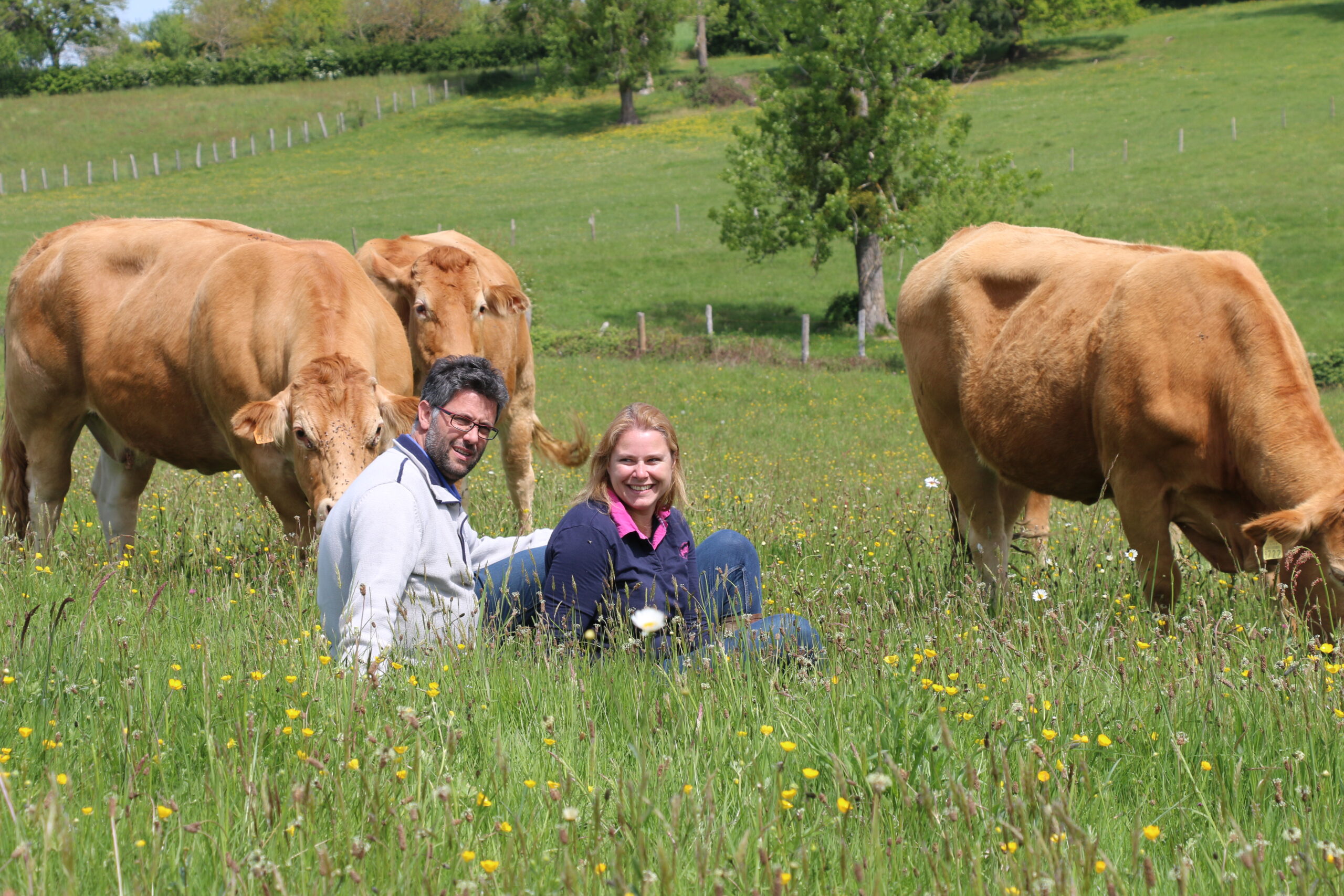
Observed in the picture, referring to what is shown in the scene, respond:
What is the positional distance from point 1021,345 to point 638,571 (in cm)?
312

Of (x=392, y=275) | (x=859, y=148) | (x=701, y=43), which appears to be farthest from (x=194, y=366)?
(x=701, y=43)

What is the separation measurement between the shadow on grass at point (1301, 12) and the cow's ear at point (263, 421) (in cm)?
7707

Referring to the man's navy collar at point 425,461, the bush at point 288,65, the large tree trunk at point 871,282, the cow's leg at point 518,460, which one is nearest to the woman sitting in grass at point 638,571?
the man's navy collar at point 425,461

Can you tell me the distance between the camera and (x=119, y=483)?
7.43 m

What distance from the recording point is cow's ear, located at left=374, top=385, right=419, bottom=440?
211 inches

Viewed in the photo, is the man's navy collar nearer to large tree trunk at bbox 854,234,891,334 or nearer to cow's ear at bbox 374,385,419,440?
cow's ear at bbox 374,385,419,440

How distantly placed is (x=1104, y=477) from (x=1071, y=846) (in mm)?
4073

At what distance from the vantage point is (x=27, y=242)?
129 feet

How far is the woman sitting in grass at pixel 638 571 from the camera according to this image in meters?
4.08

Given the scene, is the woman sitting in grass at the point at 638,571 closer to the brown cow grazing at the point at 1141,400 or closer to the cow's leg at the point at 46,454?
the brown cow grazing at the point at 1141,400

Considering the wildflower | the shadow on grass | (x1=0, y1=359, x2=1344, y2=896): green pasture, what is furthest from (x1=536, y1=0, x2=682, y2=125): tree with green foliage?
the wildflower

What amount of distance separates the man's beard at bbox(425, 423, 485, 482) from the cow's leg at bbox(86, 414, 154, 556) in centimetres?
385

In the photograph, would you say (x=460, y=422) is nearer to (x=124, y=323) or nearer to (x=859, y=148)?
(x=124, y=323)

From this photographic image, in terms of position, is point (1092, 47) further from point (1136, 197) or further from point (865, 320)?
point (865, 320)
